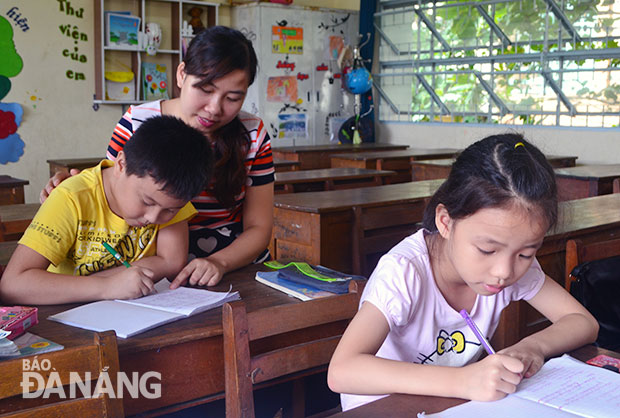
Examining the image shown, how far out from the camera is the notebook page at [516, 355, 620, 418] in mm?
923

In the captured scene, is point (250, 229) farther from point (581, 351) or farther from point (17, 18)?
point (17, 18)

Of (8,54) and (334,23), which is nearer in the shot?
(8,54)

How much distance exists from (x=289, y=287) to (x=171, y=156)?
41 cm

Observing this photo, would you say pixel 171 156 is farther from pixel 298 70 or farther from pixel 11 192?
pixel 298 70

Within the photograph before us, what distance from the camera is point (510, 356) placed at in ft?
3.36

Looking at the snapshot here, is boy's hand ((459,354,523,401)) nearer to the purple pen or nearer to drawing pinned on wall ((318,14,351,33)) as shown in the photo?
the purple pen

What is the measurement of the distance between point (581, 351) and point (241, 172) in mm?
940

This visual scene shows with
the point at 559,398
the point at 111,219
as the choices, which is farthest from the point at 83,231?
the point at 559,398

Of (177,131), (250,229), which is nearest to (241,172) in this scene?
(250,229)

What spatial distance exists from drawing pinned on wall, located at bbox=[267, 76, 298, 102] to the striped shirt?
200 inches

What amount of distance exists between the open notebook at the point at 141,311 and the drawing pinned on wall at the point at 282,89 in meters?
5.49

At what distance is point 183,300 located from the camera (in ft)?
4.71

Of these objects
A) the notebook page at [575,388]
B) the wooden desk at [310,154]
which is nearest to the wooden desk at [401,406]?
the notebook page at [575,388]

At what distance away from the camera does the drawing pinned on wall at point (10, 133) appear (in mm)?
5535
